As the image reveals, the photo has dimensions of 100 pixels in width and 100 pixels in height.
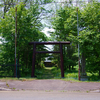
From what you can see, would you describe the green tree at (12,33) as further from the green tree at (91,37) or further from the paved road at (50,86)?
the paved road at (50,86)

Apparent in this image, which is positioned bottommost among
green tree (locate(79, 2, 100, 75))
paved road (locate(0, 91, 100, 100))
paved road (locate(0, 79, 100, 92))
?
paved road (locate(0, 79, 100, 92))

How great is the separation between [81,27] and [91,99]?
13311 mm

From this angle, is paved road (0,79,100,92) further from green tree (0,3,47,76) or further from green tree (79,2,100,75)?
green tree (0,3,47,76)

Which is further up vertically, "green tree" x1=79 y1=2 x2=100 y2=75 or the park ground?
"green tree" x1=79 y1=2 x2=100 y2=75

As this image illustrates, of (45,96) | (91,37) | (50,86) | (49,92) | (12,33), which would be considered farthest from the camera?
(12,33)

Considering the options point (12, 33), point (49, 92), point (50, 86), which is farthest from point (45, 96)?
point (12, 33)

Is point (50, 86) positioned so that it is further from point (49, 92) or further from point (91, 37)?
point (91, 37)

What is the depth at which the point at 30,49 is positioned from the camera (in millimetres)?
20328

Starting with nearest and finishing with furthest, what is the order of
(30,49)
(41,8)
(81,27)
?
(81,27) → (30,49) → (41,8)

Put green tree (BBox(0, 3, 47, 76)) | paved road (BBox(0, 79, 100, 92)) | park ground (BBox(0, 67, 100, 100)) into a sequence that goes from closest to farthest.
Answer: park ground (BBox(0, 67, 100, 100)), paved road (BBox(0, 79, 100, 92)), green tree (BBox(0, 3, 47, 76))

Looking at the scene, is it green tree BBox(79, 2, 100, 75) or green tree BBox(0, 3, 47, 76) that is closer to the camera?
green tree BBox(79, 2, 100, 75)

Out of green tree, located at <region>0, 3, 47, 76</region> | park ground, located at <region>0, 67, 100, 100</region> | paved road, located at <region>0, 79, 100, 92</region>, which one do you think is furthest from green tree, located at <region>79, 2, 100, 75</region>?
green tree, located at <region>0, 3, 47, 76</region>

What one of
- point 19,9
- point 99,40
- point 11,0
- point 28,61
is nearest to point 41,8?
point 11,0

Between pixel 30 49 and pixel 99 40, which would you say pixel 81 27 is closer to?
pixel 99 40
